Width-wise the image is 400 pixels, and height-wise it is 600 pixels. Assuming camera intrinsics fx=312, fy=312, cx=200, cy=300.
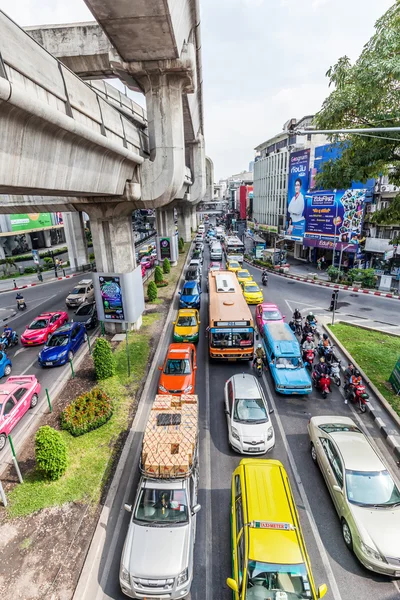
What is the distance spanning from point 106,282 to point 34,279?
22503mm

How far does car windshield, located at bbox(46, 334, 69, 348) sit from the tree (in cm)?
1474

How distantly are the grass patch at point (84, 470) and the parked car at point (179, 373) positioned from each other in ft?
5.63

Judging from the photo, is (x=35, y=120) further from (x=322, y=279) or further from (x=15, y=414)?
(x=322, y=279)

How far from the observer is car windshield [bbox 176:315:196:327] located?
17.9m

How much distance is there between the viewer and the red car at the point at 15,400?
1055cm

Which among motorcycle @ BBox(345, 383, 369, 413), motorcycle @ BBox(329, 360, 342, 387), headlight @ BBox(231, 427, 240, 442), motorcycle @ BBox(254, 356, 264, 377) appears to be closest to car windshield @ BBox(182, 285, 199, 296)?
motorcycle @ BBox(254, 356, 264, 377)

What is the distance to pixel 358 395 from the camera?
39.9 feet

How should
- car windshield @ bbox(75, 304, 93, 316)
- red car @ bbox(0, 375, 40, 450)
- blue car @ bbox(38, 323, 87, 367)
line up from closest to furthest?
red car @ bbox(0, 375, 40, 450) < blue car @ bbox(38, 323, 87, 367) < car windshield @ bbox(75, 304, 93, 316)

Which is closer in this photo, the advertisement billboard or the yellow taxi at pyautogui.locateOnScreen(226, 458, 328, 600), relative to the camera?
the yellow taxi at pyautogui.locateOnScreen(226, 458, 328, 600)

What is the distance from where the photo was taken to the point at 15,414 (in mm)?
11156

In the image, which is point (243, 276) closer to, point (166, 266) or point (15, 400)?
point (166, 266)

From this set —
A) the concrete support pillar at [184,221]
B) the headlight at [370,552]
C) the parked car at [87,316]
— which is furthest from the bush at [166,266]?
the headlight at [370,552]

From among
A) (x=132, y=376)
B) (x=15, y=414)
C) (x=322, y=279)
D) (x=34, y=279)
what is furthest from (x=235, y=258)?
(x=15, y=414)

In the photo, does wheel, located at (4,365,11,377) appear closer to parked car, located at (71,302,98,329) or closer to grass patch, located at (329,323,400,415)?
parked car, located at (71,302,98,329)
